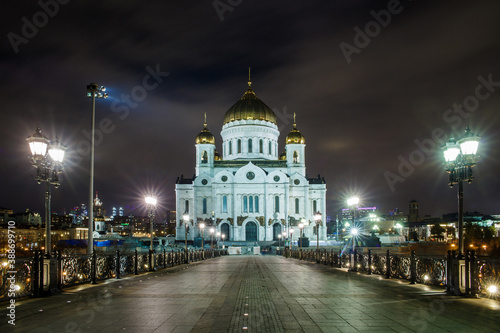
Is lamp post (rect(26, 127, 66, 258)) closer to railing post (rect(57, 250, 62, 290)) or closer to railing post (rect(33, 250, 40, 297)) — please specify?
railing post (rect(57, 250, 62, 290))

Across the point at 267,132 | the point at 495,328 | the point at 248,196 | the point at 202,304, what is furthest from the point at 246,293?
the point at 267,132

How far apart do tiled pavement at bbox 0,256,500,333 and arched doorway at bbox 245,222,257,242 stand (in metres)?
63.3

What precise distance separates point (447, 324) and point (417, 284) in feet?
23.7

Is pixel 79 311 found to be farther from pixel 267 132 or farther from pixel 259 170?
pixel 267 132

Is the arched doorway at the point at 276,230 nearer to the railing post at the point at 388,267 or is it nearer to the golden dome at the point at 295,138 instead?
the golden dome at the point at 295,138

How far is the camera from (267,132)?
89.4 metres

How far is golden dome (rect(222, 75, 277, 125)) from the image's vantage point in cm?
8894

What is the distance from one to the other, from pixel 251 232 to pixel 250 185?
27.5 feet

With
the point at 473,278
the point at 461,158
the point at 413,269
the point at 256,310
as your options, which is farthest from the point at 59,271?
the point at 461,158

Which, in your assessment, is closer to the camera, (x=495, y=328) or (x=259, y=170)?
(x=495, y=328)

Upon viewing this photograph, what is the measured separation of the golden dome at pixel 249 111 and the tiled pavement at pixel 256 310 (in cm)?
7495

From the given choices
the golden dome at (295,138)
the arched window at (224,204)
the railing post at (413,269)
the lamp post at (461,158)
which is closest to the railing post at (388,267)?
the railing post at (413,269)

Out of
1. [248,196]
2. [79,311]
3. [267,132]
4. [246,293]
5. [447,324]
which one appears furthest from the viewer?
[267,132]

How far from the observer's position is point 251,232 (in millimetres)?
78438
